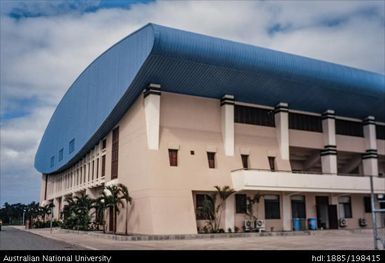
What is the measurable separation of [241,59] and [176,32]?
17.6 feet

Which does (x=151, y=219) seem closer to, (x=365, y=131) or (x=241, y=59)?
(x=241, y=59)

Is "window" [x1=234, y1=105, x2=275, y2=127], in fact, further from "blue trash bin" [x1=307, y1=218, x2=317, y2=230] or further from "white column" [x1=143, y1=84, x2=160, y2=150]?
"blue trash bin" [x1=307, y1=218, x2=317, y2=230]

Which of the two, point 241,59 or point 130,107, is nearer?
point 241,59

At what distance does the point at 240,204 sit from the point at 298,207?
19.9 ft

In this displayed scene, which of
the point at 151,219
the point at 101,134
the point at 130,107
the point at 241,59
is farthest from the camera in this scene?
the point at 101,134

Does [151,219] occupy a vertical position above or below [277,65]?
below

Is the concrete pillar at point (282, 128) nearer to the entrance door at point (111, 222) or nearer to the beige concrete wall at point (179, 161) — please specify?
the beige concrete wall at point (179, 161)

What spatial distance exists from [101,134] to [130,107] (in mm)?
7618

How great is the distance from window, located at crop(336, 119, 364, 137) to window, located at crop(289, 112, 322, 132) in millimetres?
2362

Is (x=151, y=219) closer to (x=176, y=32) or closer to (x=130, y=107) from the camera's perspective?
(x=130, y=107)

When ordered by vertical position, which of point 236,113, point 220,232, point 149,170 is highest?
point 236,113

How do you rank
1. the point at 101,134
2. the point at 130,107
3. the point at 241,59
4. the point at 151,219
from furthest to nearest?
the point at 101,134 < the point at 130,107 < the point at 241,59 < the point at 151,219

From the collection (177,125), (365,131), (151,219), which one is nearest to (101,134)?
(177,125)

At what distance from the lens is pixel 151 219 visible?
93.0 feet
